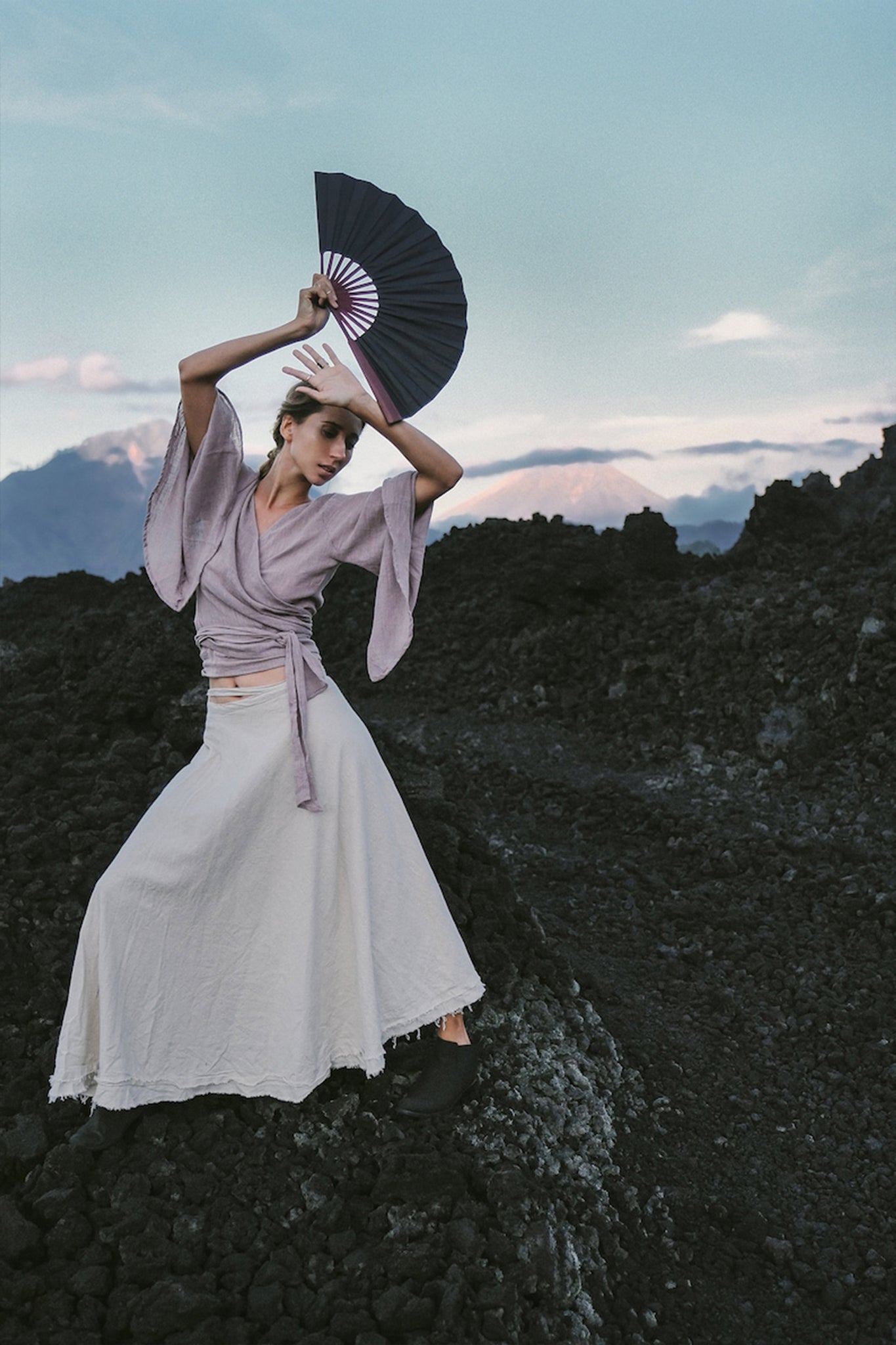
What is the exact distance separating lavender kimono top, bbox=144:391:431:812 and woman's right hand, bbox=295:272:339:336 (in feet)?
1.15

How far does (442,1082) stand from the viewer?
11.8ft

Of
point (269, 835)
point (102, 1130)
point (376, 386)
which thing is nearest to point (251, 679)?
point (269, 835)

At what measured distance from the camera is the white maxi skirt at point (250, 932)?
3.28 meters

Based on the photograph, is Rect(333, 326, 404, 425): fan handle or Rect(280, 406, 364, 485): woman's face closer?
Rect(333, 326, 404, 425): fan handle

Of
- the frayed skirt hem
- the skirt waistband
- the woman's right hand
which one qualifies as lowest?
the frayed skirt hem

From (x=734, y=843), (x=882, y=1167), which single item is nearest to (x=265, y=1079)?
(x=882, y=1167)

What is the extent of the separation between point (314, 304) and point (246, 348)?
0.24 metres

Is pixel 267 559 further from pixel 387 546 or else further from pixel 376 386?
pixel 376 386

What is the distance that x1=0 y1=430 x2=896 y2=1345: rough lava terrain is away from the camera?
3076 millimetres

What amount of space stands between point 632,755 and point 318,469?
5.71 meters

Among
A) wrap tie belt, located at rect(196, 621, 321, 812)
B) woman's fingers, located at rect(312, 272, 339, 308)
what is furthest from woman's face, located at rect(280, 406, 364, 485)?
wrap tie belt, located at rect(196, 621, 321, 812)

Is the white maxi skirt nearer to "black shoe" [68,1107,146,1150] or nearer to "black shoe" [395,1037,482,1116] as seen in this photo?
"black shoe" [68,1107,146,1150]

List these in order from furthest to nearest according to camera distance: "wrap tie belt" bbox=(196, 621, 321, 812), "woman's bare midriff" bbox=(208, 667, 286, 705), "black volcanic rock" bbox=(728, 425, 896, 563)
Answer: "black volcanic rock" bbox=(728, 425, 896, 563), "woman's bare midriff" bbox=(208, 667, 286, 705), "wrap tie belt" bbox=(196, 621, 321, 812)

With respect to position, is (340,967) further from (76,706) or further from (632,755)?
(632,755)
